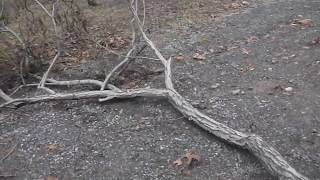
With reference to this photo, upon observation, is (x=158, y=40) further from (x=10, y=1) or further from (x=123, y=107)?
(x=10, y=1)

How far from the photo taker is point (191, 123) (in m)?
4.20

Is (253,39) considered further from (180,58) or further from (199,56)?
(180,58)

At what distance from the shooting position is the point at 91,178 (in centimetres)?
365

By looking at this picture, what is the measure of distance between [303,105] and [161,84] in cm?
162

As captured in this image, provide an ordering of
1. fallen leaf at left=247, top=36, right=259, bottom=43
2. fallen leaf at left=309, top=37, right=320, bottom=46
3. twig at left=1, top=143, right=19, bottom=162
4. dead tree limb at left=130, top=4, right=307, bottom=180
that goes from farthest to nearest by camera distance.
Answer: fallen leaf at left=247, top=36, right=259, bottom=43 < fallen leaf at left=309, top=37, right=320, bottom=46 < twig at left=1, top=143, right=19, bottom=162 < dead tree limb at left=130, top=4, right=307, bottom=180

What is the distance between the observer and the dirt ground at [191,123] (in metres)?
3.70

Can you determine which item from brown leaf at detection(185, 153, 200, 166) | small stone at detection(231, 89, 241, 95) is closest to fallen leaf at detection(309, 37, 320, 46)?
Result: small stone at detection(231, 89, 241, 95)

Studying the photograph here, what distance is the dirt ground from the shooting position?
370 centimetres

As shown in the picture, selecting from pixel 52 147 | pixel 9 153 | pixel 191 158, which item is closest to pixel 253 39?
pixel 191 158

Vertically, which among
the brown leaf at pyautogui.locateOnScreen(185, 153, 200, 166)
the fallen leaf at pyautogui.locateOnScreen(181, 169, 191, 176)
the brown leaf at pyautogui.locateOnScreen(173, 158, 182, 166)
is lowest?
the fallen leaf at pyautogui.locateOnScreen(181, 169, 191, 176)

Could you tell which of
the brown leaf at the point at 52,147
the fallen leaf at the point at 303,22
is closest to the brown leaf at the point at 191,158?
the brown leaf at the point at 52,147

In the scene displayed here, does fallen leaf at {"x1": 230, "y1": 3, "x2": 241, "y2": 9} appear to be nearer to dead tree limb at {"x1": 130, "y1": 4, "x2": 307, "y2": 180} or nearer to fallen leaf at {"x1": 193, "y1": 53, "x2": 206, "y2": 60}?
fallen leaf at {"x1": 193, "y1": 53, "x2": 206, "y2": 60}

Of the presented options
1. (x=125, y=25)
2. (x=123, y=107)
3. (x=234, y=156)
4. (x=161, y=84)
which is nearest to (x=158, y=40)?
(x=125, y=25)

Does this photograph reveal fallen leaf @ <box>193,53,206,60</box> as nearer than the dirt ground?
No
